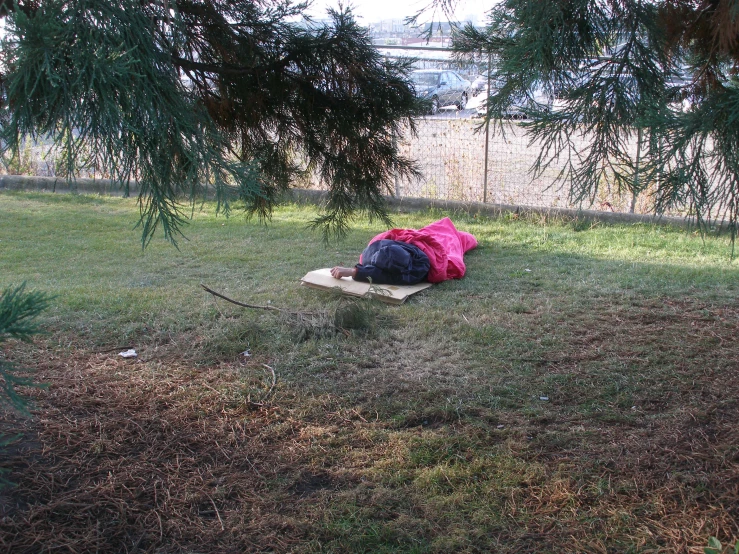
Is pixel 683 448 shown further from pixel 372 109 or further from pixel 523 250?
pixel 523 250

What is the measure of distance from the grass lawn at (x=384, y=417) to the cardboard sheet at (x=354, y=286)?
13 cm

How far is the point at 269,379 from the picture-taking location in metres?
4.14

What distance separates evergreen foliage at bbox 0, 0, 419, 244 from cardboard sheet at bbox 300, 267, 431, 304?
1757 millimetres

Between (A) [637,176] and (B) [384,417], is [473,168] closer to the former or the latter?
(A) [637,176]

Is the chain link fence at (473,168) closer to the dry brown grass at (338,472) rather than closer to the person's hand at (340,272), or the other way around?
the person's hand at (340,272)

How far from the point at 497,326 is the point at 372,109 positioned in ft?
7.30

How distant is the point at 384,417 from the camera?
3.69 meters

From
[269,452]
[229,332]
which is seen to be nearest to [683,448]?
[269,452]

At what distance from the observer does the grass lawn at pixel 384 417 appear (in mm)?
2736

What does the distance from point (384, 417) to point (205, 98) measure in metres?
1.95

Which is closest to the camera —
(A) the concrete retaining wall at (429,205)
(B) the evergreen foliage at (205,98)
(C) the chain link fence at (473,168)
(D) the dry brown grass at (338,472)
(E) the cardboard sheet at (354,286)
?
(B) the evergreen foliage at (205,98)

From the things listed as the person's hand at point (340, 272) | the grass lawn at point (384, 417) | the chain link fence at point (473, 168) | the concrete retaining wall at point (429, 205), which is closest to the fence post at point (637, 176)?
the concrete retaining wall at point (429, 205)

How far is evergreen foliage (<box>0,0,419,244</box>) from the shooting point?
1.98 metres

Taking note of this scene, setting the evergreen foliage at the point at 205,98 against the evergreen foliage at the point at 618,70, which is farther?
the evergreen foliage at the point at 618,70
